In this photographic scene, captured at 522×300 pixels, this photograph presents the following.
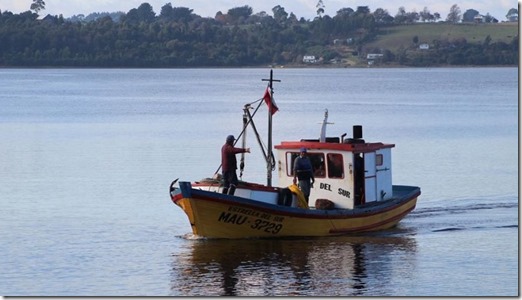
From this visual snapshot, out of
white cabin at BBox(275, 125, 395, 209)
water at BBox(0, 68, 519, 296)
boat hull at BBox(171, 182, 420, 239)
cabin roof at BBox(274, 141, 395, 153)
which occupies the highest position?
cabin roof at BBox(274, 141, 395, 153)

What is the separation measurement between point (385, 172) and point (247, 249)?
5004 millimetres

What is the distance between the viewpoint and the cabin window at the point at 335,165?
31.2 m

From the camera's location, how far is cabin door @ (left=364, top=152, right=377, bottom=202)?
31.6m

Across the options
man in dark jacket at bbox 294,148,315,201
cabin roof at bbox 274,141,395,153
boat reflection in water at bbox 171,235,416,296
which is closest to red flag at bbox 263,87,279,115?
cabin roof at bbox 274,141,395,153

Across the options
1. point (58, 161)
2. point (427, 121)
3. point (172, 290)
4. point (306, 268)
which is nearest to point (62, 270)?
point (172, 290)

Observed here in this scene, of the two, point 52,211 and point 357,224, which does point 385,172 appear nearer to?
point 357,224

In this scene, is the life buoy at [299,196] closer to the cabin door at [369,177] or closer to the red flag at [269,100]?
the cabin door at [369,177]

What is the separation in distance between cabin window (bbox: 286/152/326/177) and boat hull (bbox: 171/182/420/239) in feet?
3.92

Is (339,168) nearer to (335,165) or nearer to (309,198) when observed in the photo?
(335,165)

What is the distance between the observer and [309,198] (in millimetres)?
31406

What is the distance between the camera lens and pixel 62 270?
27719mm

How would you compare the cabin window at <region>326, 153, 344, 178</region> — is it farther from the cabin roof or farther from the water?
the water

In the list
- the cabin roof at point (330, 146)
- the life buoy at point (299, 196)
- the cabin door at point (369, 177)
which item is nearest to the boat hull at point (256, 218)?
the life buoy at point (299, 196)

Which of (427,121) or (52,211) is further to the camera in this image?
(427,121)
